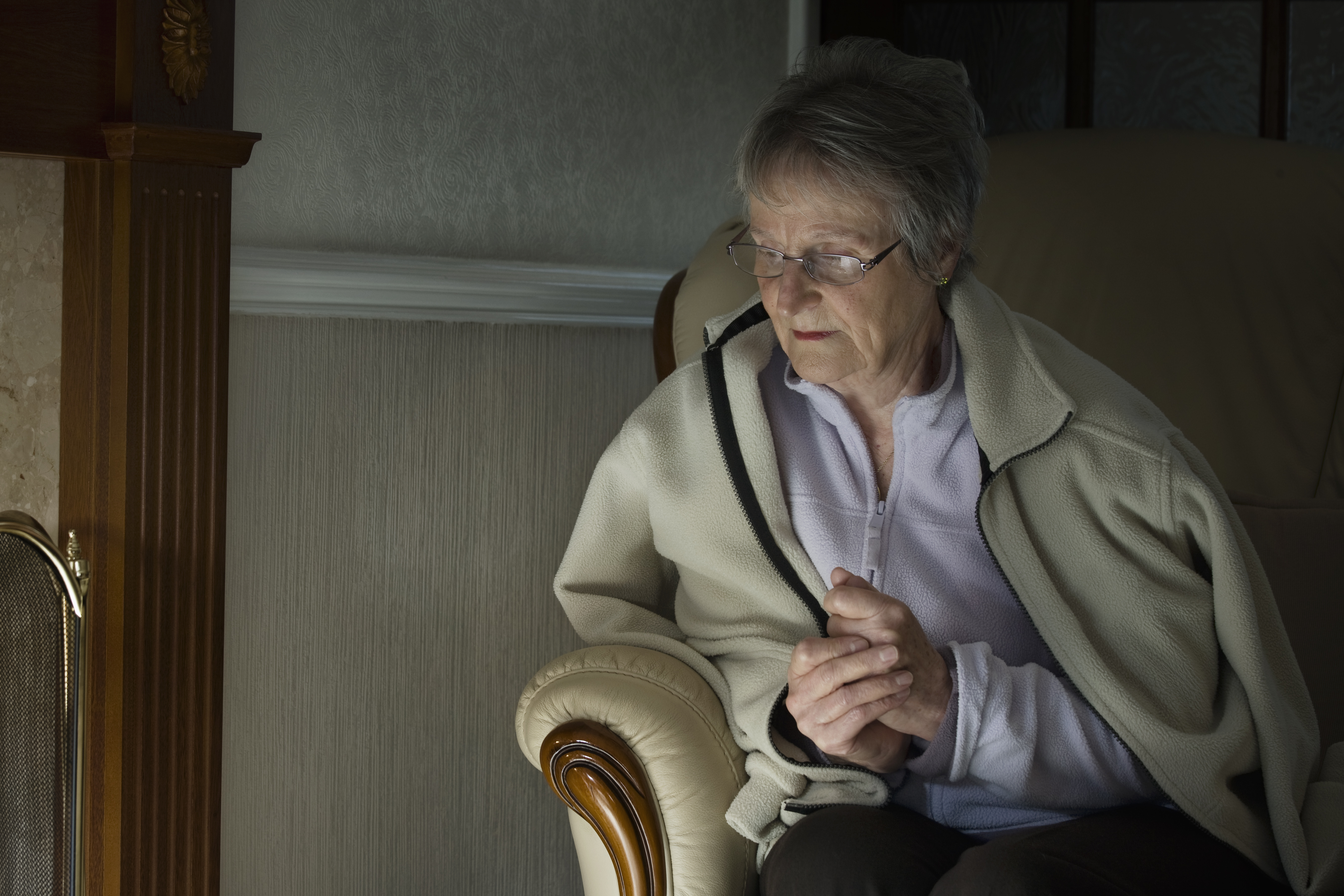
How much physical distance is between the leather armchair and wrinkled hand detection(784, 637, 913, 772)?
48 centimetres

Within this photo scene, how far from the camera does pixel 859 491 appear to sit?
1386mm

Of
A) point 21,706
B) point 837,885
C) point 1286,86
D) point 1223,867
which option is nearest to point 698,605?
point 837,885

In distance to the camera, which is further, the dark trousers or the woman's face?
the woman's face

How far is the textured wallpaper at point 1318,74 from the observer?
2082 millimetres

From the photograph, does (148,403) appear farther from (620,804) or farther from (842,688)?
(842,688)

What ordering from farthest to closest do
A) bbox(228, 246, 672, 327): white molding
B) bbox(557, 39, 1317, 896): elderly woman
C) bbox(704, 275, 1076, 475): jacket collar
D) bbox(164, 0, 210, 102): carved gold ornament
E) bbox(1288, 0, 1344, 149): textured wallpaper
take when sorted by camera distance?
bbox(1288, 0, 1344, 149): textured wallpaper, bbox(228, 246, 672, 327): white molding, bbox(164, 0, 210, 102): carved gold ornament, bbox(704, 275, 1076, 475): jacket collar, bbox(557, 39, 1317, 896): elderly woman

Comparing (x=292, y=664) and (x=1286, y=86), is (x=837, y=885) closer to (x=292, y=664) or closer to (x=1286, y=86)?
(x=292, y=664)

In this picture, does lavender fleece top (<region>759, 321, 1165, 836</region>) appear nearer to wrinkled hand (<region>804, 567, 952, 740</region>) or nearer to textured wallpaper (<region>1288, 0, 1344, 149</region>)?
wrinkled hand (<region>804, 567, 952, 740</region>)

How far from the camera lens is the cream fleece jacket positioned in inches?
49.4

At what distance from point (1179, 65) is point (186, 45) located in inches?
64.6

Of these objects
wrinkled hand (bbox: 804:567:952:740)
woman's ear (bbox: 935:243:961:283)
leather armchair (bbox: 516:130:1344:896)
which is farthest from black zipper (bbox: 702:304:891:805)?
leather armchair (bbox: 516:130:1344:896)

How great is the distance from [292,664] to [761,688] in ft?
2.44

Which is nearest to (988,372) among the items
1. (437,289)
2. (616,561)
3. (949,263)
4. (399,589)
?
(949,263)

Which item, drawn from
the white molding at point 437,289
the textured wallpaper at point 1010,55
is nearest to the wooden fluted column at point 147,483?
the white molding at point 437,289
